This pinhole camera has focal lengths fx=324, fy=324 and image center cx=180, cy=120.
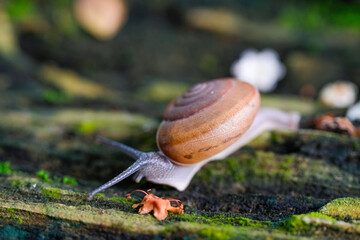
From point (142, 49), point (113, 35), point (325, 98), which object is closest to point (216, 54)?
point (142, 49)

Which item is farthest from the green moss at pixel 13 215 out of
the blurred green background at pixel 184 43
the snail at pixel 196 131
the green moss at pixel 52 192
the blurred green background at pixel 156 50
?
the blurred green background at pixel 184 43

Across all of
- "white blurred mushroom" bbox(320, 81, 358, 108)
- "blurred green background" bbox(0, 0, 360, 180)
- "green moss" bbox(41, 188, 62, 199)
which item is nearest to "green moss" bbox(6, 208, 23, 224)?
"green moss" bbox(41, 188, 62, 199)

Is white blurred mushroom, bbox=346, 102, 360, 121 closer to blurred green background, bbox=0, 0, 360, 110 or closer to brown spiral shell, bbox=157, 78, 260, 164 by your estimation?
brown spiral shell, bbox=157, 78, 260, 164

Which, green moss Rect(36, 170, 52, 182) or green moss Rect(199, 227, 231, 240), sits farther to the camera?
green moss Rect(36, 170, 52, 182)

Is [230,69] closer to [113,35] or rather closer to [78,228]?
[113,35]

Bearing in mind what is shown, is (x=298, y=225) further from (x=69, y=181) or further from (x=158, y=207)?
(x=69, y=181)

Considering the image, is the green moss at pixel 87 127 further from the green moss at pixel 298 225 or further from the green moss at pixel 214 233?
the green moss at pixel 298 225

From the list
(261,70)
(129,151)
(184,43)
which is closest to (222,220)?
(129,151)
